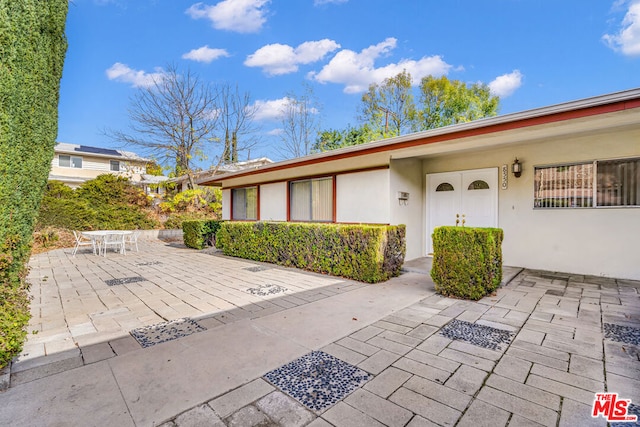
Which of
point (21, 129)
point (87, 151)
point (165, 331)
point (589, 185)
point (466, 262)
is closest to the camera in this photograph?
point (21, 129)

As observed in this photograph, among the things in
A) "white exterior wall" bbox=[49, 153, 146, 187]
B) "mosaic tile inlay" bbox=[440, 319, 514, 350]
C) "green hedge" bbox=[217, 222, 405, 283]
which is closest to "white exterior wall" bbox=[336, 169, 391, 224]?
"green hedge" bbox=[217, 222, 405, 283]

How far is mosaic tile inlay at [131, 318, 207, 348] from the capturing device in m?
2.84

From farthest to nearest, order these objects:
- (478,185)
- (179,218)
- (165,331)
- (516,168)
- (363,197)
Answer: (179,218) < (363,197) < (478,185) < (516,168) < (165,331)

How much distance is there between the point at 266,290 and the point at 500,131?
14.4ft

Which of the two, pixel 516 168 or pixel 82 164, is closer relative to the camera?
pixel 516 168

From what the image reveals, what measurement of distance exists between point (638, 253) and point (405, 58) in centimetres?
1767

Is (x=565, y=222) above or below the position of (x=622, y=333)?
above

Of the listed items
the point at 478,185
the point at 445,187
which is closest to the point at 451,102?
the point at 445,187

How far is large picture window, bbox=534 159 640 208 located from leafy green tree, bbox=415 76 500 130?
14.3 m

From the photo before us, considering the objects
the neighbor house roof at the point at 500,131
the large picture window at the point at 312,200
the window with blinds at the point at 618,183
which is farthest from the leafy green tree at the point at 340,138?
the window with blinds at the point at 618,183

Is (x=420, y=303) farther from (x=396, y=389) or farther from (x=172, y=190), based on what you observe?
(x=172, y=190)

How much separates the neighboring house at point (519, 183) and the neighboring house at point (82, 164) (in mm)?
19760

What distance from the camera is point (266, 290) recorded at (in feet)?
15.3

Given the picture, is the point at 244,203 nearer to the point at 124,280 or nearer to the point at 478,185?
the point at 124,280
